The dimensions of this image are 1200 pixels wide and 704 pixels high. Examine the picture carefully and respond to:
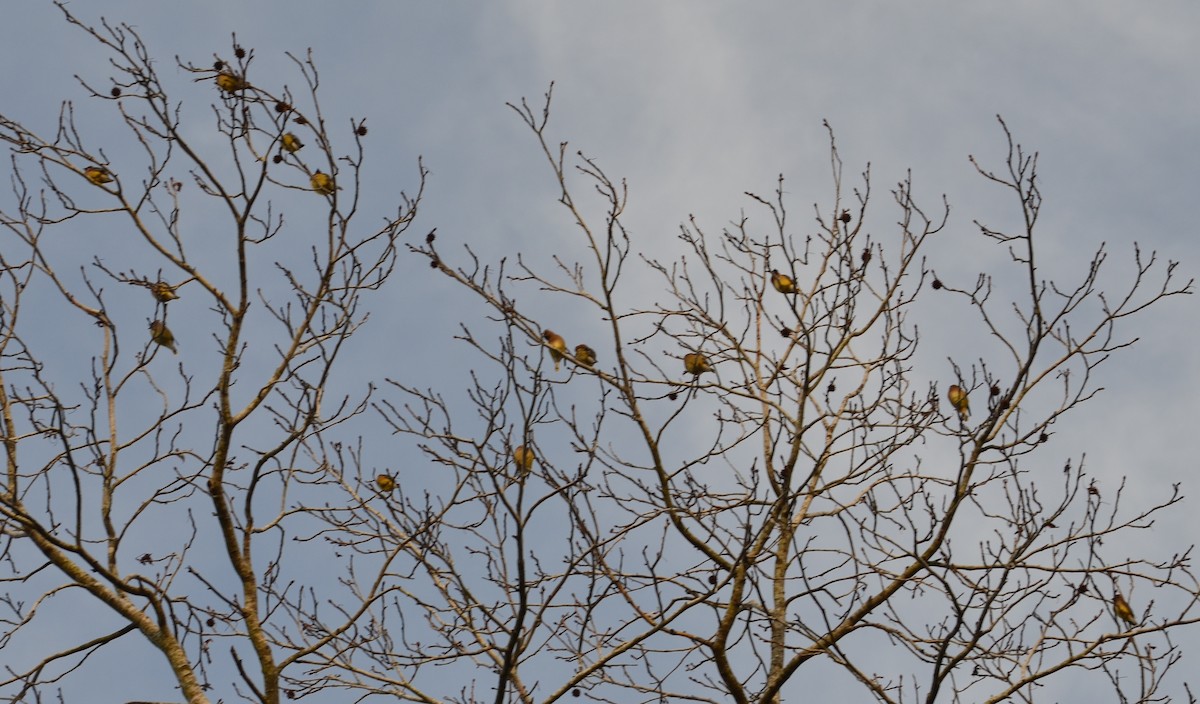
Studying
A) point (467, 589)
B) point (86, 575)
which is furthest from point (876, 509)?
point (86, 575)

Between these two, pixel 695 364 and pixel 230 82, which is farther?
pixel 695 364

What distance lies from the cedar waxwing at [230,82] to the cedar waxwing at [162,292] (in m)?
1.09

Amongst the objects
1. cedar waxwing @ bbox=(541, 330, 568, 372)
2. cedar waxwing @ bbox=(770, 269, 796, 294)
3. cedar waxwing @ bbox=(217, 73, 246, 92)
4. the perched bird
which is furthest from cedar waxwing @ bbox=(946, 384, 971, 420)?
cedar waxwing @ bbox=(217, 73, 246, 92)

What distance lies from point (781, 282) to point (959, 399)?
128 centimetres

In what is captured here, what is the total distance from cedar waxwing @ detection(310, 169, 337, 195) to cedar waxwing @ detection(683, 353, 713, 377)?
2211 millimetres

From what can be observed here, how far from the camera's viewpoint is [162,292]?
6.58 metres

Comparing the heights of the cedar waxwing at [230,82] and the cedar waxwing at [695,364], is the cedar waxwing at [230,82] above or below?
above

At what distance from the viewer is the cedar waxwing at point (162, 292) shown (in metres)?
6.55

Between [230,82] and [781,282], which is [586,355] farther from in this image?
[230,82]

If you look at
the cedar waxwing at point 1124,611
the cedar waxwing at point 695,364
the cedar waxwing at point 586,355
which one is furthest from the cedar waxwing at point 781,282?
the cedar waxwing at point 1124,611

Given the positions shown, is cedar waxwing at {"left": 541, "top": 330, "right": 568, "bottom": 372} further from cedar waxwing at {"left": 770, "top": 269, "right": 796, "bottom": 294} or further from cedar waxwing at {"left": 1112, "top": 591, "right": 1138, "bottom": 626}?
cedar waxwing at {"left": 1112, "top": 591, "right": 1138, "bottom": 626}

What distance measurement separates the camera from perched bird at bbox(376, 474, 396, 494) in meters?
7.14

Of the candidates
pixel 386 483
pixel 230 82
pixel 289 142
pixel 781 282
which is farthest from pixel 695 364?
pixel 230 82

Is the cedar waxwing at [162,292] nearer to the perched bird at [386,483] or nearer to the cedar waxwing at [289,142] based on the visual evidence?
the cedar waxwing at [289,142]
